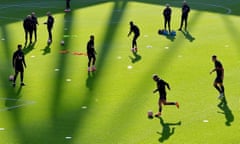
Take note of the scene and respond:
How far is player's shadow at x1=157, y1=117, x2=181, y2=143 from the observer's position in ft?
64.3

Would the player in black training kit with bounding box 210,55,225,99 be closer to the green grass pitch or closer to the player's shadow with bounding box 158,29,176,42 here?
the green grass pitch

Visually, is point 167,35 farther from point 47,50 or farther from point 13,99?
point 13,99

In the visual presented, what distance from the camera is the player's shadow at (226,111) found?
836 inches

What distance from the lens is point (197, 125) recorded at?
20859 mm

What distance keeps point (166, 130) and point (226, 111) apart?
10.5ft

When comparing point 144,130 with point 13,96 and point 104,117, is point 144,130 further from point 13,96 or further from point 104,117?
point 13,96

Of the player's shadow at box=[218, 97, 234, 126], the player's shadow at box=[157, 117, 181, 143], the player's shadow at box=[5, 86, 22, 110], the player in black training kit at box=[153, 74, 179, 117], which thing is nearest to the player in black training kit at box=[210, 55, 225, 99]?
the player's shadow at box=[218, 97, 234, 126]

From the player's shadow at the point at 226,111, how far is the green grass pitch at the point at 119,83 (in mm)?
38

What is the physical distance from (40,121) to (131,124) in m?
3.38

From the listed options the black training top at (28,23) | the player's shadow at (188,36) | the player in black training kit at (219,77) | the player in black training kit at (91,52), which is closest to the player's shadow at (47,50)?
the black training top at (28,23)

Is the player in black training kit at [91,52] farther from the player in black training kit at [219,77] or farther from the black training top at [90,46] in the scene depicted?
the player in black training kit at [219,77]

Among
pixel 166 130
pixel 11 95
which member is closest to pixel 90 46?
pixel 11 95

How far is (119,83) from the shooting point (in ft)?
85.5

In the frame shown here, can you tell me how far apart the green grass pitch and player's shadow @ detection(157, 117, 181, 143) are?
34 millimetres
